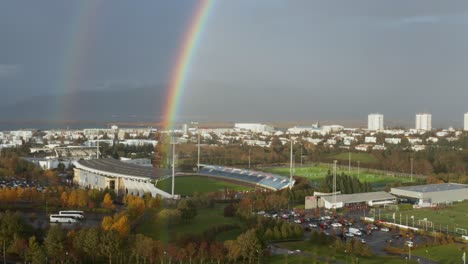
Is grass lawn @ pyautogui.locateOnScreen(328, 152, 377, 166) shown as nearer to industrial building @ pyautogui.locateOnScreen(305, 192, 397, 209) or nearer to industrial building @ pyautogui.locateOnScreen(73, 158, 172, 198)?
industrial building @ pyautogui.locateOnScreen(305, 192, 397, 209)

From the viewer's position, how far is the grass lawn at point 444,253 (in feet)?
23.7

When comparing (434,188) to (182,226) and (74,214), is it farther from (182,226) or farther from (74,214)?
(74,214)

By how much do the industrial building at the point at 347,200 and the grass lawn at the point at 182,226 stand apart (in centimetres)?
245

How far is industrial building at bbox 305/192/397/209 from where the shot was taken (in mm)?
11875

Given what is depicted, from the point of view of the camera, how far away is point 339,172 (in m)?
17.3

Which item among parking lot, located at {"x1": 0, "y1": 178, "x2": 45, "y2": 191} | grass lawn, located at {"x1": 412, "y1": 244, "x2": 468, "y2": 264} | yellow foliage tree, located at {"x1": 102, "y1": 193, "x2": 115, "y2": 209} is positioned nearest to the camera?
grass lawn, located at {"x1": 412, "y1": 244, "x2": 468, "y2": 264}

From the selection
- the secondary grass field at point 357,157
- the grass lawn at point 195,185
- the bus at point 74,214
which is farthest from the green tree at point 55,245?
the secondary grass field at point 357,157

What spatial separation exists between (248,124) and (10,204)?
57.4 metres

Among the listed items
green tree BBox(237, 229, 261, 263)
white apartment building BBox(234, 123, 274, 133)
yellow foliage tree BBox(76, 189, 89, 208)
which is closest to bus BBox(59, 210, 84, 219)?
yellow foliage tree BBox(76, 189, 89, 208)

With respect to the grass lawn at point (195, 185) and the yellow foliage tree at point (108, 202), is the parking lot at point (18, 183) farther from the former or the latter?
the yellow foliage tree at point (108, 202)

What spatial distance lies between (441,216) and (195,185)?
22.7ft

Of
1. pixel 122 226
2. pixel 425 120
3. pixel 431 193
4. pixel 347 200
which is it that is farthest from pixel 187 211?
pixel 425 120

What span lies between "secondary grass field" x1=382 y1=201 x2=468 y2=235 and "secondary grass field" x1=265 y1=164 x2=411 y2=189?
147 inches

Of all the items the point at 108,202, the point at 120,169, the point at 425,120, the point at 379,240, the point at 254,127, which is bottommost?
the point at 379,240
